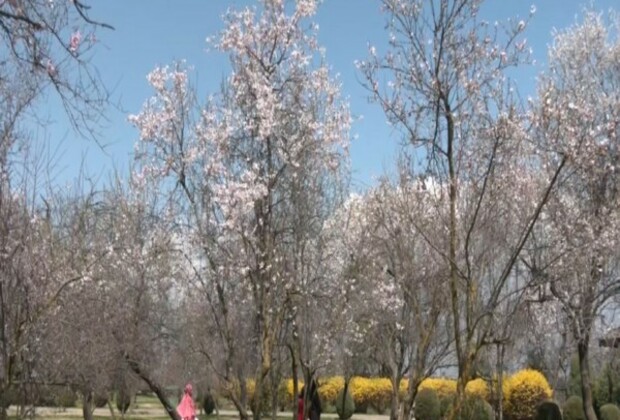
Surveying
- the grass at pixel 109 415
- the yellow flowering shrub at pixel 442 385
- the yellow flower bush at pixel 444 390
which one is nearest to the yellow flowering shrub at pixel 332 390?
the yellow flower bush at pixel 444 390

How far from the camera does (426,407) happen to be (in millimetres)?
28734

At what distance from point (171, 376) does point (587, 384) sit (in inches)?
714

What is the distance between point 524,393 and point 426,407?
11.4ft

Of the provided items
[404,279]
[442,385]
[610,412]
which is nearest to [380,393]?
[442,385]

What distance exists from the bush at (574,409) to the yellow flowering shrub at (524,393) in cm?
342

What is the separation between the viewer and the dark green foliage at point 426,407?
2862 centimetres

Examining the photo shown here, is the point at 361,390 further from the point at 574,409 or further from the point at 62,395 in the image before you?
the point at 62,395

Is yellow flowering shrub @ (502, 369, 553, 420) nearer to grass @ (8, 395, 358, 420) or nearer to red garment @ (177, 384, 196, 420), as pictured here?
grass @ (8, 395, 358, 420)

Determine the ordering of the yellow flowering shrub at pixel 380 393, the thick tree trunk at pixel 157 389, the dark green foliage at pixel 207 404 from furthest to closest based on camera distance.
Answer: the dark green foliage at pixel 207 404 → the yellow flowering shrub at pixel 380 393 → the thick tree trunk at pixel 157 389

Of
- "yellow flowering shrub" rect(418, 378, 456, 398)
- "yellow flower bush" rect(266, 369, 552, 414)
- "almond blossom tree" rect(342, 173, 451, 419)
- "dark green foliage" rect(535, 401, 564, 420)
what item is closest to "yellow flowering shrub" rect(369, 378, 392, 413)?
"yellow flower bush" rect(266, 369, 552, 414)

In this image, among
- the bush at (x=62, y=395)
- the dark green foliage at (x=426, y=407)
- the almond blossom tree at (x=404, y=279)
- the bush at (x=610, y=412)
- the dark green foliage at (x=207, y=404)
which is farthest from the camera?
the dark green foliage at (x=207, y=404)

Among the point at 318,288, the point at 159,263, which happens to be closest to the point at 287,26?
the point at 318,288

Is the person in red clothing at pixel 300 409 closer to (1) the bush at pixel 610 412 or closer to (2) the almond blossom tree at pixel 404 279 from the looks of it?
(2) the almond blossom tree at pixel 404 279

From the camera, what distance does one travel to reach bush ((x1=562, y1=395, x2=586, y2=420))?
2472cm
